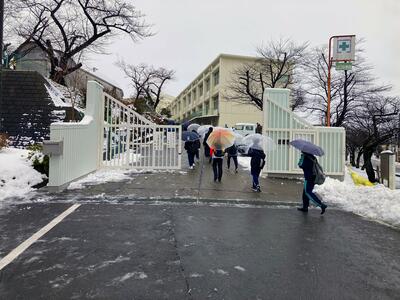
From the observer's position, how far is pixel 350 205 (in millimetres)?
7254

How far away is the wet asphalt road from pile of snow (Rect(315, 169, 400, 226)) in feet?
1.64

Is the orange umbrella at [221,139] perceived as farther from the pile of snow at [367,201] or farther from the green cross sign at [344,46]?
the green cross sign at [344,46]

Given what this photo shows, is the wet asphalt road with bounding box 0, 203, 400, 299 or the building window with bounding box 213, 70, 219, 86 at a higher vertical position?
the building window with bounding box 213, 70, 219, 86

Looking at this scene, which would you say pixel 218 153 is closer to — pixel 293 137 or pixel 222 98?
pixel 293 137

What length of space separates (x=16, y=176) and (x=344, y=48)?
42.4 ft

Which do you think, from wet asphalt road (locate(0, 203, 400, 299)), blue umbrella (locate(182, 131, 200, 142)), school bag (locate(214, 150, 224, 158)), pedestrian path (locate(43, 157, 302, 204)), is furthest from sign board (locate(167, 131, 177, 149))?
wet asphalt road (locate(0, 203, 400, 299))

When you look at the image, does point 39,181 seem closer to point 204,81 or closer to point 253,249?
point 253,249

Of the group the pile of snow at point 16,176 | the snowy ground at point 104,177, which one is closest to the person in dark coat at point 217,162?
the snowy ground at point 104,177

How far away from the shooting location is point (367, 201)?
7152 millimetres

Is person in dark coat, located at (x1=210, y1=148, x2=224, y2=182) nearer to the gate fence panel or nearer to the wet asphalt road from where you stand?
the gate fence panel

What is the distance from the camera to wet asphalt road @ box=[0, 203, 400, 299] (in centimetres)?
321

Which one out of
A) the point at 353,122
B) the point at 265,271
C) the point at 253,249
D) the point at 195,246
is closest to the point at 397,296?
the point at 265,271

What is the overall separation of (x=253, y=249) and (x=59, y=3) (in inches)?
1015

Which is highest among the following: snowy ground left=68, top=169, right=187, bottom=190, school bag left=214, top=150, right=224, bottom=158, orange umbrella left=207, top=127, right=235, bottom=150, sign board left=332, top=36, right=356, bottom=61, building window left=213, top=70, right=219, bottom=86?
building window left=213, top=70, right=219, bottom=86
